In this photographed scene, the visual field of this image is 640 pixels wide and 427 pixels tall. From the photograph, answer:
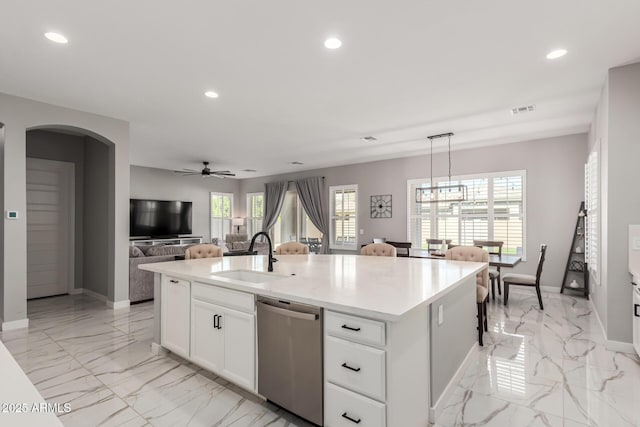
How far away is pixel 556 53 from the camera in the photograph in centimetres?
A: 283

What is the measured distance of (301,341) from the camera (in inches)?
74.5

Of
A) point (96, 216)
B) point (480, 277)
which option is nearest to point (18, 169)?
point (96, 216)

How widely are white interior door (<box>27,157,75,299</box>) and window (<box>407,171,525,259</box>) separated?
261 inches

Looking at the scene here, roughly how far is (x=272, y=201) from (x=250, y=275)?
7229mm

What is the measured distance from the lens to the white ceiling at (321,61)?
228cm

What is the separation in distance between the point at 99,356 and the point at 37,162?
4.14 metres

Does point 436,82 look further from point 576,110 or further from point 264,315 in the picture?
point 264,315

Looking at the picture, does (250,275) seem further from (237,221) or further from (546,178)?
(237,221)

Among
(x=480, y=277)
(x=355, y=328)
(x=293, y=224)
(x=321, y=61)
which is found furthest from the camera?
(x=293, y=224)

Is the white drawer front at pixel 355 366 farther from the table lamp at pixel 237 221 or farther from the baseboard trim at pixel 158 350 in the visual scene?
the table lamp at pixel 237 221

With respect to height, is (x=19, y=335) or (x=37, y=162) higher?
(x=37, y=162)

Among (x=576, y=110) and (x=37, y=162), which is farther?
(x=37, y=162)

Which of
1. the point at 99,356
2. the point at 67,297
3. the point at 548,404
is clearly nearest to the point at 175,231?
the point at 67,297

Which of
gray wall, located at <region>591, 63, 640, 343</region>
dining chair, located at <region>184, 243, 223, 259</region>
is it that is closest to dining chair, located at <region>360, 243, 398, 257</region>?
dining chair, located at <region>184, 243, 223, 259</region>
